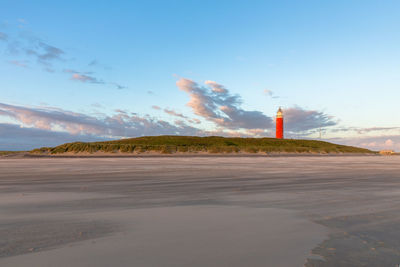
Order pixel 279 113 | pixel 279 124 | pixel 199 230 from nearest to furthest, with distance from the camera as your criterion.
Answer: pixel 199 230 → pixel 279 113 → pixel 279 124

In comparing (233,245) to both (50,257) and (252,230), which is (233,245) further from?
(50,257)

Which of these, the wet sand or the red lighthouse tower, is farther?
the red lighthouse tower

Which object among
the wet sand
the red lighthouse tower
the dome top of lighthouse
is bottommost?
the wet sand

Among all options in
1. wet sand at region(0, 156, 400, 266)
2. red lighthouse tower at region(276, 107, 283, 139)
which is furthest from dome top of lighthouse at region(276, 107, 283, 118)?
wet sand at region(0, 156, 400, 266)

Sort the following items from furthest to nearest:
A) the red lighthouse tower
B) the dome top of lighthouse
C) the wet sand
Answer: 1. the red lighthouse tower
2. the dome top of lighthouse
3. the wet sand

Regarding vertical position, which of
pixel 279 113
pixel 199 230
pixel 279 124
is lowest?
pixel 199 230

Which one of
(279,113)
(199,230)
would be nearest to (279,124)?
(279,113)

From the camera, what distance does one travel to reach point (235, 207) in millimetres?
6617

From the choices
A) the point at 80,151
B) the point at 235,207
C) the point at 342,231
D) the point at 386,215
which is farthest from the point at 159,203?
the point at 80,151

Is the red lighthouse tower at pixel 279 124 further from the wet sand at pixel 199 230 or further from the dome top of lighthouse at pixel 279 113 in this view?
the wet sand at pixel 199 230

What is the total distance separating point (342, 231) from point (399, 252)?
101cm

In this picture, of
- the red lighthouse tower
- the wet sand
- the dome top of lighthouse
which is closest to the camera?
the wet sand

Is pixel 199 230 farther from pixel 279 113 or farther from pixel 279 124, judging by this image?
pixel 279 124

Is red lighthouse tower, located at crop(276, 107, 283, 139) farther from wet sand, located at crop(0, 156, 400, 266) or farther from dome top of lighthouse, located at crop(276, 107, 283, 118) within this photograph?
wet sand, located at crop(0, 156, 400, 266)
